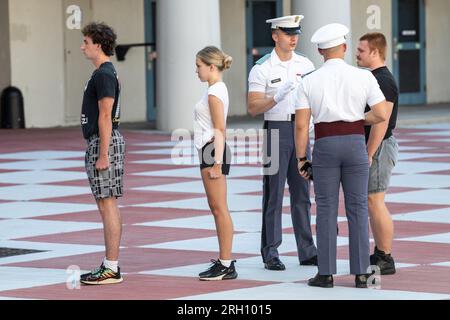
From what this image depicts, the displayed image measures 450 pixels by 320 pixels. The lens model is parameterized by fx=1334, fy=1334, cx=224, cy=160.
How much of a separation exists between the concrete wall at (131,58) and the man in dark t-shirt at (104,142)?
16442mm

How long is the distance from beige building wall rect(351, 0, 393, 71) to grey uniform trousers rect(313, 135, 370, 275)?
65.8 ft

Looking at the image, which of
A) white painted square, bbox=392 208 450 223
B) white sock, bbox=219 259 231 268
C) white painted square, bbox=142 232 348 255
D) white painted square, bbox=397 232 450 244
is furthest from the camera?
white painted square, bbox=392 208 450 223

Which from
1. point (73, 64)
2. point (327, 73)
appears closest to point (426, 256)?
point (327, 73)

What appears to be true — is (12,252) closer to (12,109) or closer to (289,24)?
(289,24)

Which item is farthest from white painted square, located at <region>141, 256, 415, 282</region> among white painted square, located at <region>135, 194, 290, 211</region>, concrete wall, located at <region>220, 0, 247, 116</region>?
concrete wall, located at <region>220, 0, 247, 116</region>

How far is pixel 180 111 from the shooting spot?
22.6m

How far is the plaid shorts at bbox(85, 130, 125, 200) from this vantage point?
9.17 meters

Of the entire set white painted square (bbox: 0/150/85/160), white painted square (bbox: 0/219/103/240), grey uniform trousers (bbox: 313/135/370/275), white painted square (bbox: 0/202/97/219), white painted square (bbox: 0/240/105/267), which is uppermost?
grey uniform trousers (bbox: 313/135/370/275)

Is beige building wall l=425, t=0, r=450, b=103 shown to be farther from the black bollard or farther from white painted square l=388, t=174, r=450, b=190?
white painted square l=388, t=174, r=450, b=190

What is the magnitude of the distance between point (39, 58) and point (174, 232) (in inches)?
527

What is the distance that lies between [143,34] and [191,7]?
4364mm

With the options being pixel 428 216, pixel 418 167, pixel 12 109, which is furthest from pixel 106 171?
pixel 12 109

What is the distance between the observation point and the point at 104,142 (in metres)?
9.08

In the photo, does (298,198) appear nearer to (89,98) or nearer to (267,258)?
(267,258)
